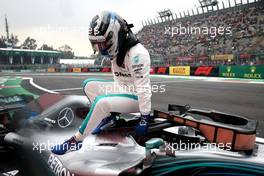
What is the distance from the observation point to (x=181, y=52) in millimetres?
37844

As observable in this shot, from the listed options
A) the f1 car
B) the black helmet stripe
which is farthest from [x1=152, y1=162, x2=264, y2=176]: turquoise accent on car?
the black helmet stripe

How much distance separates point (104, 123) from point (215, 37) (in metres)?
34.9

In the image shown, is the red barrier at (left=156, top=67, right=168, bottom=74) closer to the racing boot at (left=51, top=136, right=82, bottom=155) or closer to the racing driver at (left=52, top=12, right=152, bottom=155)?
the racing driver at (left=52, top=12, right=152, bottom=155)

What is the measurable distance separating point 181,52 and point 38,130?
119ft

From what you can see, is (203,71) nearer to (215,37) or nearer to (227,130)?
(215,37)

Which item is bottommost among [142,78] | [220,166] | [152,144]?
[220,166]

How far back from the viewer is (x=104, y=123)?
2.65 metres

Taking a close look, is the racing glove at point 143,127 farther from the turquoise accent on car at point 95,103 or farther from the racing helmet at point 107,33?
the racing helmet at point 107,33

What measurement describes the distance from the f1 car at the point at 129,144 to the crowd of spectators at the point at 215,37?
21.6 m

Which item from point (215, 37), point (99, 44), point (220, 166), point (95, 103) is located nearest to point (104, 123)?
point (95, 103)

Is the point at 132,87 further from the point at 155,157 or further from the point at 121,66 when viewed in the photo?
the point at 155,157

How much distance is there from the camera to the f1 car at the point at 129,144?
2131 millimetres

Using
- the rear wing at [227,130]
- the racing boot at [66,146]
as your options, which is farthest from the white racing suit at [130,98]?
the rear wing at [227,130]

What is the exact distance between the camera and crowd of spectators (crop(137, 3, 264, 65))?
3083 centimetres
